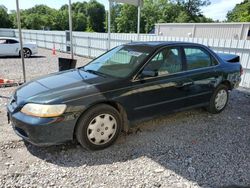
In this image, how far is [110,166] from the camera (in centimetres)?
290

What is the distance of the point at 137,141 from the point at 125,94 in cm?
81

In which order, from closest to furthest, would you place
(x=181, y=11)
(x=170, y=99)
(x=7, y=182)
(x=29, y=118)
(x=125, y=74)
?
(x=7, y=182) → (x=29, y=118) → (x=125, y=74) → (x=170, y=99) → (x=181, y=11)

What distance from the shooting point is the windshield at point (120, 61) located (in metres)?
3.52

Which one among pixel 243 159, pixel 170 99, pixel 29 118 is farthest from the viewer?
pixel 170 99

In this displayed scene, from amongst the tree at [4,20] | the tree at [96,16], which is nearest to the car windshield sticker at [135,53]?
the tree at [4,20]

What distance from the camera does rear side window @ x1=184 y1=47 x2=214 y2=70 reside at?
13.3 ft

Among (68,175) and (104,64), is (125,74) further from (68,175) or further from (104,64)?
(68,175)

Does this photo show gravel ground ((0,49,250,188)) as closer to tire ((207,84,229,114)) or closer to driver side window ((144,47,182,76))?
tire ((207,84,229,114))

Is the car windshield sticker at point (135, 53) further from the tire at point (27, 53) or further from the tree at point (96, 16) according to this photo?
the tree at point (96, 16)

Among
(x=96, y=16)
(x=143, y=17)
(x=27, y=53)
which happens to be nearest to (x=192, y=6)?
(x=143, y=17)

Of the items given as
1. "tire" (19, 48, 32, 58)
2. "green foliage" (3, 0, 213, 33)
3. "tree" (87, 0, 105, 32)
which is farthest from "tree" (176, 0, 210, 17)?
"tire" (19, 48, 32, 58)

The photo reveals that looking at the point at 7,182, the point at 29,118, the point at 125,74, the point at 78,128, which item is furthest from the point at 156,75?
the point at 7,182

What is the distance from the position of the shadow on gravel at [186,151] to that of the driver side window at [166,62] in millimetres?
1040

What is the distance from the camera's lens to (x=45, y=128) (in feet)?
9.12
